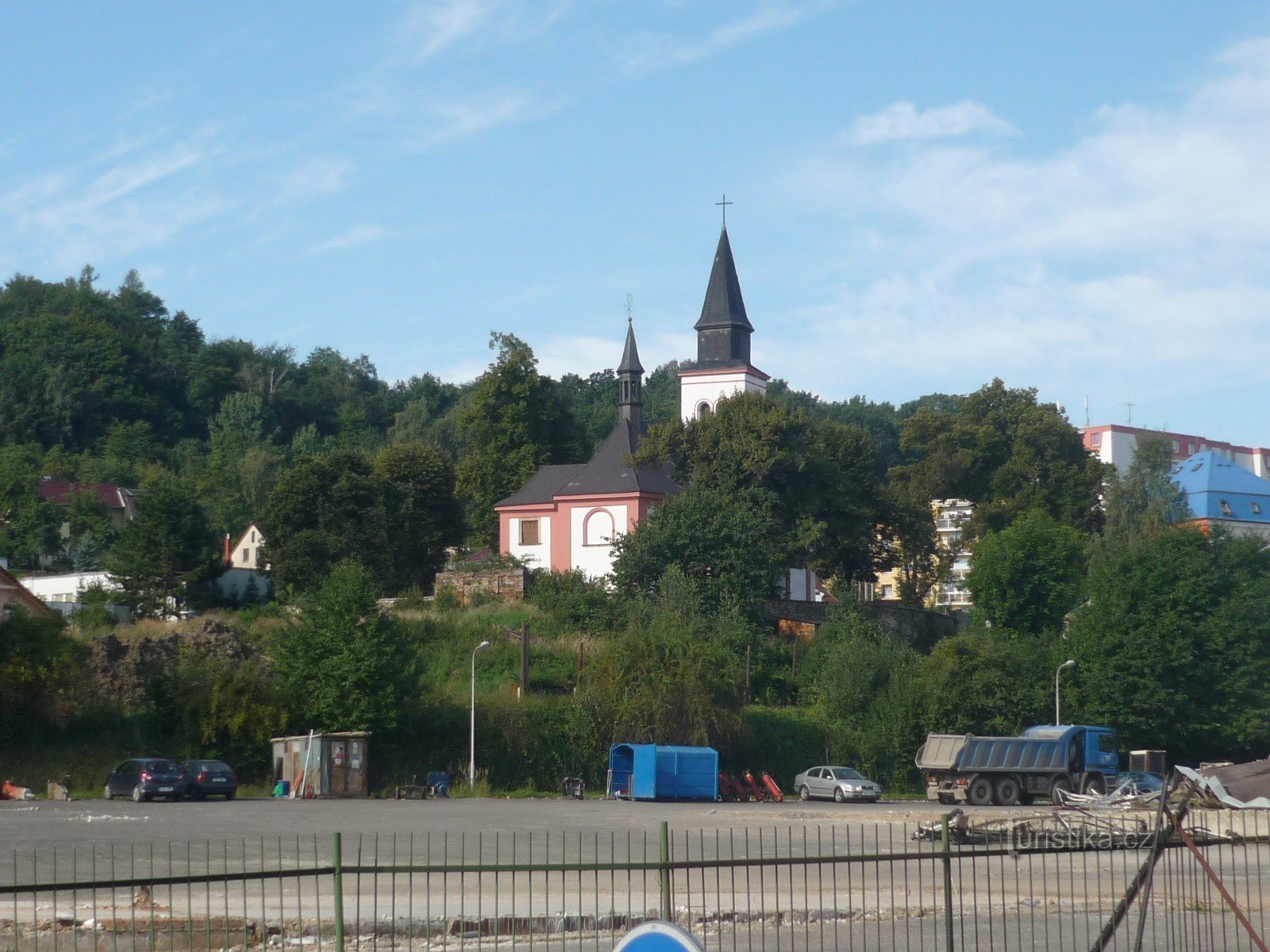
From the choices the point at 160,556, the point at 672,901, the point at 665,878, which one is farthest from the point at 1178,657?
the point at 665,878

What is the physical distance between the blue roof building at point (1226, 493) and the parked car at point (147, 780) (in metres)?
83.6

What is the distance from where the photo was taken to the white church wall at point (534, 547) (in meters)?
71.2

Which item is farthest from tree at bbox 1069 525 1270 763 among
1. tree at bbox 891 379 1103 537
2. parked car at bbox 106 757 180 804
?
parked car at bbox 106 757 180 804

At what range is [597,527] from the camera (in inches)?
2761

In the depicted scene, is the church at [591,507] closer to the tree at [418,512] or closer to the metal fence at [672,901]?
the tree at [418,512]

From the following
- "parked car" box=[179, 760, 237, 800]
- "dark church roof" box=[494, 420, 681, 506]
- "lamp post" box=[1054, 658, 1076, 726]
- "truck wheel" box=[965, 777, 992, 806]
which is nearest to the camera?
"parked car" box=[179, 760, 237, 800]

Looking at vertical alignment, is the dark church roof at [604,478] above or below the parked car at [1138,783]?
above

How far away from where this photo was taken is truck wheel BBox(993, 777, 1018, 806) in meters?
41.8

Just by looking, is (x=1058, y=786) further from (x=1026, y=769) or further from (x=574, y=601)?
(x=574, y=601)

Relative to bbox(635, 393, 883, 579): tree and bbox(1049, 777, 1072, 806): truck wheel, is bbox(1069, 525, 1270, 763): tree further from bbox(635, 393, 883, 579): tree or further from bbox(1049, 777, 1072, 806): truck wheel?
bbox(1049, 777, 1072, 806): truck wheel

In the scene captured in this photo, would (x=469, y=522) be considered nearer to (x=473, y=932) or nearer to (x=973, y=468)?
(x=973, y=468)

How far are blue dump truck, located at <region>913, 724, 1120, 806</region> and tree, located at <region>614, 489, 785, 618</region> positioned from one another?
60.3ft

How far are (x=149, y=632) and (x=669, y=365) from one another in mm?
119952

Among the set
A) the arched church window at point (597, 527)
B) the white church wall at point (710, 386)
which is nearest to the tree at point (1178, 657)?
the arched church window at point (597, 527)
